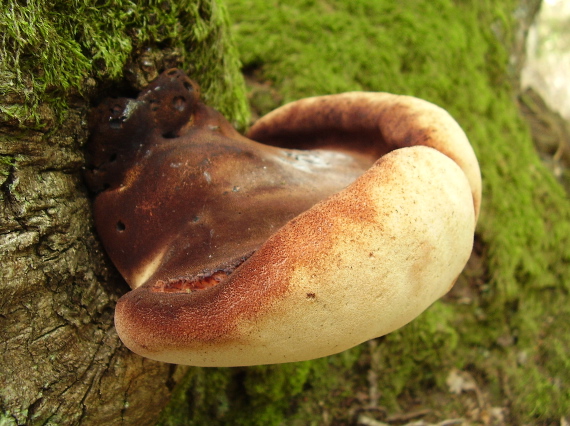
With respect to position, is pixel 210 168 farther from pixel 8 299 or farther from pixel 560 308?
pixel 560 308

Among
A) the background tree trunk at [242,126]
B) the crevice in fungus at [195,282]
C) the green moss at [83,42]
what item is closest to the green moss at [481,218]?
the background tree trunk at [242,126]

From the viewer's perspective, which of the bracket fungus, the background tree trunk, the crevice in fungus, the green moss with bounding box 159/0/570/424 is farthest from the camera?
the green moss with bounding box 159/0/570/424

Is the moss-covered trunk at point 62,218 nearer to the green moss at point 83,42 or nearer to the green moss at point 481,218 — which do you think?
the green moss at point 83,42

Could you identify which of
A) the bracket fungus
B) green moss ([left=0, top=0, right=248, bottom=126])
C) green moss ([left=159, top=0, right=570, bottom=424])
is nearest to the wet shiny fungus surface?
the bracket fungus

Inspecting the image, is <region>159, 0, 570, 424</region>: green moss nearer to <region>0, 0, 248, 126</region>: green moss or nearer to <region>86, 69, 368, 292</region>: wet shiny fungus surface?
<region>0, 0, 248, 126</region>: green moss

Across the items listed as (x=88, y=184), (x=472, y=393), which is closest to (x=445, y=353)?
(x=472, y=393)

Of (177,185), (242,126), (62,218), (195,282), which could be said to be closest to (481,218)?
(242,126)
